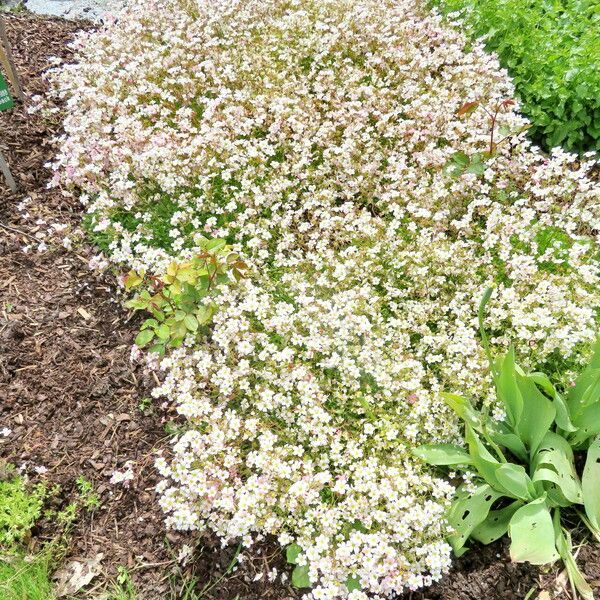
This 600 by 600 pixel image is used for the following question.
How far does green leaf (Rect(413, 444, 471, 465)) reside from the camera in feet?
9.61

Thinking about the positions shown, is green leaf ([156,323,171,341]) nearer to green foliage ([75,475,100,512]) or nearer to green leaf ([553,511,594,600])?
green foliage ([75,475,100,512])

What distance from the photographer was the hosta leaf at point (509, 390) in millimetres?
2811

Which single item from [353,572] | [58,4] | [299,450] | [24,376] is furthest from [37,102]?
[353,572]

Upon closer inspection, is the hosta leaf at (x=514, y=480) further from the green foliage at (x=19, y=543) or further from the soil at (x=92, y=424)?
the green foliage at (x=19, y=543)

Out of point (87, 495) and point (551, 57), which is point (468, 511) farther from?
point (551, 57)

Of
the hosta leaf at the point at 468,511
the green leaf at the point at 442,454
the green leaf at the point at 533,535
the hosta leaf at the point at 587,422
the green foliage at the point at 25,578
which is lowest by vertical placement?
the green foliage at the point at 25,578

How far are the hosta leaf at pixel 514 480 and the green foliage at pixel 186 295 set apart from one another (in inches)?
71.6

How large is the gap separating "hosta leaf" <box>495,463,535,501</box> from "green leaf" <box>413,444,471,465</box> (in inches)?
8.2

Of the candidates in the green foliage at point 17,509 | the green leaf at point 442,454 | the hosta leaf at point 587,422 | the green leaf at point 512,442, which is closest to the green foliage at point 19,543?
the green foliage at point 17,509

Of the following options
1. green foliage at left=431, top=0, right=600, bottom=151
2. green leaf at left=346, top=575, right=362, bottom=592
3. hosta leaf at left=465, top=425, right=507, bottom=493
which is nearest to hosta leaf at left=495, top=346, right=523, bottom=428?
hosta leaf at left=465, top=425, right=507, bottom=493

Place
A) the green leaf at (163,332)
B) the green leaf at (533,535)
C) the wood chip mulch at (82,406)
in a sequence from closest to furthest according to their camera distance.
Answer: the green leaf at (533,535) < the wood chip mulch at (82,406) < the green leaf at (163,332)

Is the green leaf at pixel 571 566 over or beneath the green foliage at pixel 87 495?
over

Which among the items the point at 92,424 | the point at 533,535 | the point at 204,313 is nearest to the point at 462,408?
the point at 533,535

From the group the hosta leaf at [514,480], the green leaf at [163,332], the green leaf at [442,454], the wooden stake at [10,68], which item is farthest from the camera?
the wooden stake at [10,68]
